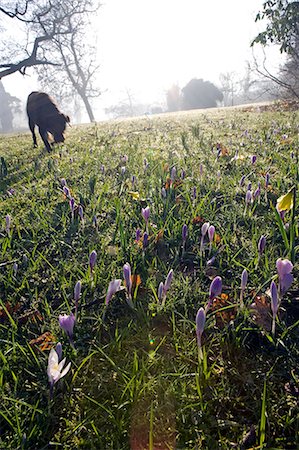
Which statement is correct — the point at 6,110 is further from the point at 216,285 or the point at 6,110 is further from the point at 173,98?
the point at 216,285

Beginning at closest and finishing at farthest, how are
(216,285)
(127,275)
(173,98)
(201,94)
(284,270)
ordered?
(284,270) → (216,285) → (127,275) → (201,94) → (173,98)

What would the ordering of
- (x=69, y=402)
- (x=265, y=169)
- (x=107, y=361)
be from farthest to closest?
(x=265, y=169)
(x=107, y=361)
(x=69, y=402)

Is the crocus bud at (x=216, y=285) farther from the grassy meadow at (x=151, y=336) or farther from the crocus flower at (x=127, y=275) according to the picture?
the crocus flower at (x=127, y=275)

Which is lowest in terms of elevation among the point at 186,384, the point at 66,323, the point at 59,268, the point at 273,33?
the point at 186,384

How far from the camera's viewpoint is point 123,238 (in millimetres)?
2381

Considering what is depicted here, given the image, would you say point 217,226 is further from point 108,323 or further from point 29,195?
point 29,195

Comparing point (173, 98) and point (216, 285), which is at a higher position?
point (173, 98)

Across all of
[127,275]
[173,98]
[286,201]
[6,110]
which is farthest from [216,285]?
[6,110]

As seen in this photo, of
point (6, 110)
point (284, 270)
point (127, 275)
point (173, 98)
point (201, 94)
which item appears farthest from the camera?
point (6, 110)

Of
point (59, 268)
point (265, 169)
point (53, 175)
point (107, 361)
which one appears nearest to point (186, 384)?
point (107, 361)

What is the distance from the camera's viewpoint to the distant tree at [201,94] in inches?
2093

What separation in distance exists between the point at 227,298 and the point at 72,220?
1.56m

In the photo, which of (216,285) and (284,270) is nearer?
(284,270)

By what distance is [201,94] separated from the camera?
53.4m
